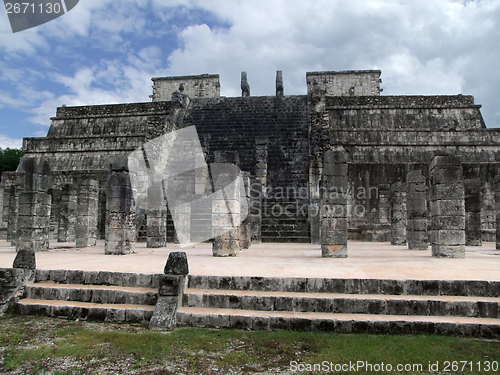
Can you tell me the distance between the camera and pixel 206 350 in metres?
4.41

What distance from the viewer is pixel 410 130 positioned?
19.9 m

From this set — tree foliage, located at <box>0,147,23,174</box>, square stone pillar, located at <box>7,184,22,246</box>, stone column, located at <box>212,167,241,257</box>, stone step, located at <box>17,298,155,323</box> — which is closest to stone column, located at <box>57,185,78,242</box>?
square stone pillar, located at <box>7,184,22,246</box>

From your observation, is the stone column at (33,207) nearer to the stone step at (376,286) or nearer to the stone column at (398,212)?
the stone step at (376,286)

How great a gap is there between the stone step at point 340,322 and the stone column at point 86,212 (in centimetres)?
934

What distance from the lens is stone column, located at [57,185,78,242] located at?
51.8ft

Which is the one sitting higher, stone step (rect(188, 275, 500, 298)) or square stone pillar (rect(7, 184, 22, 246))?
square stone pillar (rect(7, 184, 22, 246))

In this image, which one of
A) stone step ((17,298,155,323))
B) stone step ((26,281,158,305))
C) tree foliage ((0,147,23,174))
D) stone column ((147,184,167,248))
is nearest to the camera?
stone step ((17,298,155,323))

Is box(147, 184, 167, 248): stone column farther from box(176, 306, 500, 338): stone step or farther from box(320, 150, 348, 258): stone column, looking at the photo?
box(176, 306, 500, 338): stone step

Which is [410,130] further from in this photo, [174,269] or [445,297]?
[174,269]

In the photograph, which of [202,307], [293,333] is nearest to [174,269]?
[202,307]

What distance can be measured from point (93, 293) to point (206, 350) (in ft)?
8.46

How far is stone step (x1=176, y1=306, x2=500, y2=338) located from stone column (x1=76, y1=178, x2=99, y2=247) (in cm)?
934

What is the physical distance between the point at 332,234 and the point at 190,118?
13782 mm

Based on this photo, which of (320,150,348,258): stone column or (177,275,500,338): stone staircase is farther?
(320,150,348,258): stone column
